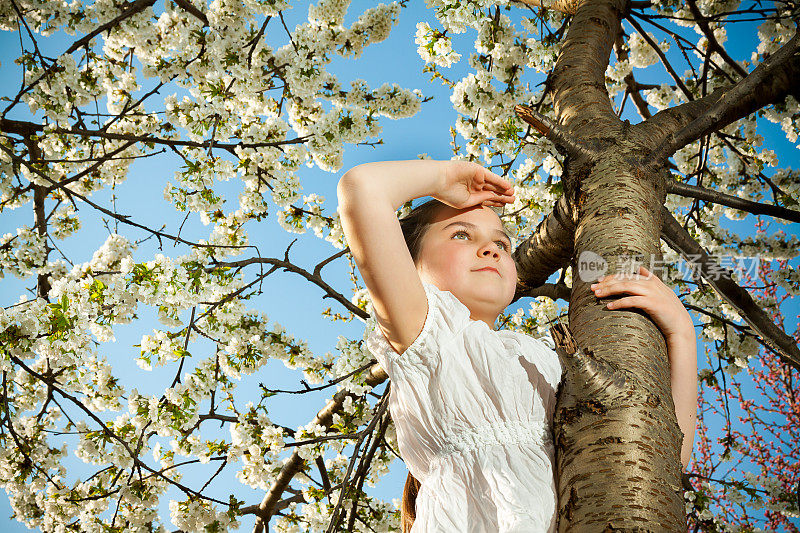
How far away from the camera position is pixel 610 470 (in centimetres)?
85

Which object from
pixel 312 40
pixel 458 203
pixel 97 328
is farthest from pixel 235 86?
pixel 458 203

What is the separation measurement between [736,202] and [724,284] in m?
0.31

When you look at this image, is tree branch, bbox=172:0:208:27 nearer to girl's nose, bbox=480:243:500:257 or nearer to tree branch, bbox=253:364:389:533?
tree branch, bbox=253:364:389:533

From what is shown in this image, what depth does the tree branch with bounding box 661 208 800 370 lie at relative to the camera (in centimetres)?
176

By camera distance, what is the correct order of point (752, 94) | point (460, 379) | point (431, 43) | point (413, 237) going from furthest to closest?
point (431, 43) < point (752, 94) < point (413, 237) < point (460, 379)

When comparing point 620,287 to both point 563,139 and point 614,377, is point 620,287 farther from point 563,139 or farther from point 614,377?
point 563,139

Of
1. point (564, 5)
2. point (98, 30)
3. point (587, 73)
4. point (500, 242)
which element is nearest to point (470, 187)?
point (500, 242)

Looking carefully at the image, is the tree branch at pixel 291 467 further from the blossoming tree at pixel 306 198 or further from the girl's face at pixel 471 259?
the girl's face at pixel 471 259

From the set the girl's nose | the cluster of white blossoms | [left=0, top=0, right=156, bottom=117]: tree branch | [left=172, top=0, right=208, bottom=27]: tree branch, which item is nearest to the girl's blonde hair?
the girl's nose

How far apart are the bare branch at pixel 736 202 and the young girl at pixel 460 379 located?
66cm

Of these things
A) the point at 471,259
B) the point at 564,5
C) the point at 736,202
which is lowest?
the point at 471,259

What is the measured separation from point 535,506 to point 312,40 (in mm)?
3371

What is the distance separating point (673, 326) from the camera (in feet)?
3.89

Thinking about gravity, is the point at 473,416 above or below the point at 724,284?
below
